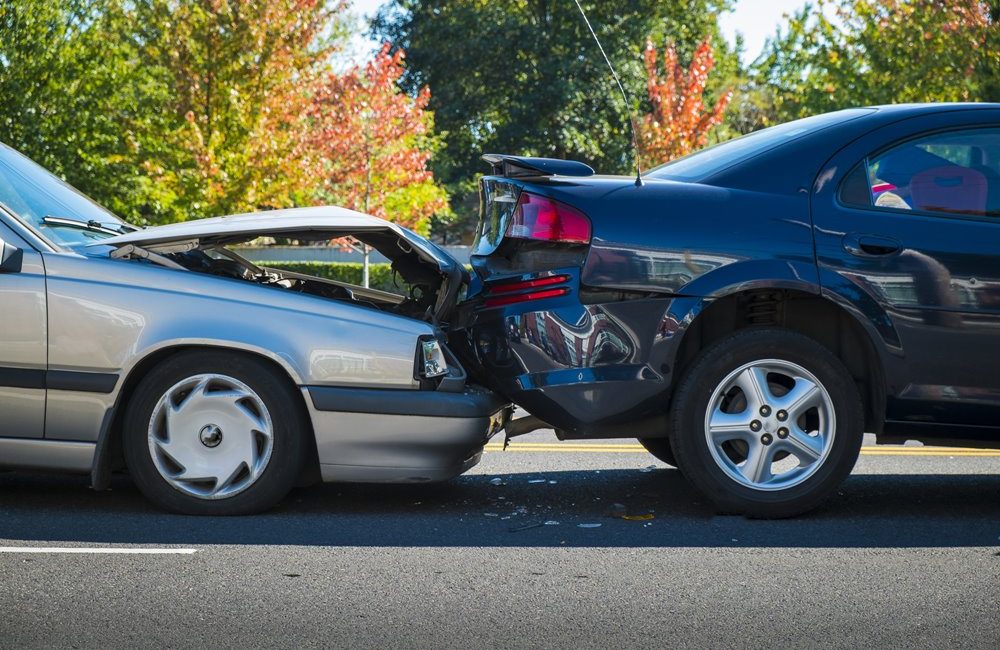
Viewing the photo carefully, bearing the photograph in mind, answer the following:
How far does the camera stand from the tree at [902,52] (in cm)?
2503

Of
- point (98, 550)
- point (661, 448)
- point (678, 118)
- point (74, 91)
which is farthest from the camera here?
point (678, 118)

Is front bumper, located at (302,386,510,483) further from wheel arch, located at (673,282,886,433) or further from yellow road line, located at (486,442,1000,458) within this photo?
yellow road line, located at (486,442,1000,458)

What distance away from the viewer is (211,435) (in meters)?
4.90

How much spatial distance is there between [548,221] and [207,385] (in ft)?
5.10

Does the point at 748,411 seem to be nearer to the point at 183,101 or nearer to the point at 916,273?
the point at 916,273

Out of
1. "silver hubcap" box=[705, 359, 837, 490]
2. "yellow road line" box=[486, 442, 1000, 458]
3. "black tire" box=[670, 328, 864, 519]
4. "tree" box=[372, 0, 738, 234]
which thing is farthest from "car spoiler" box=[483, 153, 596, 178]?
"tree" box=[372, 0, 738, 234]

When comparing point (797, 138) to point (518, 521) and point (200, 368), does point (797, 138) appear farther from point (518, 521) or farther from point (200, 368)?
point (200, 368)

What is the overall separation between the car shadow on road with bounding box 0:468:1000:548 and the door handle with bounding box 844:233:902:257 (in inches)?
44.5

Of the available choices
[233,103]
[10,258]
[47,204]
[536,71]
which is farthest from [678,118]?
[10,258]

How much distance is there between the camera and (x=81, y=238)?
5.38 metres

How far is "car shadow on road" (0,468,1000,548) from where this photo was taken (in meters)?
4.66

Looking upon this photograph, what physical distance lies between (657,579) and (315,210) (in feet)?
8.39

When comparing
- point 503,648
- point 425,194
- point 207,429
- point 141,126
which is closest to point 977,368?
point 503,648

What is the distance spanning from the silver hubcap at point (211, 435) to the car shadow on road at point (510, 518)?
171 mm
